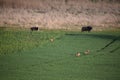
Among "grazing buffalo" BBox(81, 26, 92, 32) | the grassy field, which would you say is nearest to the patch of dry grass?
"grazing buffalo" BBox(81, 26, 92, 32)

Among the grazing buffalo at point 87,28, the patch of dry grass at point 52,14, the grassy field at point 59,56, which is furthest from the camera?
the grazing buffalo at point 87,28

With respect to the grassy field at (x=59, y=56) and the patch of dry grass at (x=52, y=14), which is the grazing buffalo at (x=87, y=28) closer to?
the patch of dry grass at (x=52, y=14)

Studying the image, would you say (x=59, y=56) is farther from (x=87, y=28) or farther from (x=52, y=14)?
(x=52, y=14)

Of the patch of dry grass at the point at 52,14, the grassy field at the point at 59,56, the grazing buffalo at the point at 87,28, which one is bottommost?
the grassy field at the point at 59,56

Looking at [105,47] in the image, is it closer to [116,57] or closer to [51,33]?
[116,57]

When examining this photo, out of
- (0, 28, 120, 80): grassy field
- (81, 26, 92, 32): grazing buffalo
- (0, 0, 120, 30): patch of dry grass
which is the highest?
(0, 0, 120, 30): patch of dry grass

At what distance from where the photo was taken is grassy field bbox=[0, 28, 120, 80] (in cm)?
353

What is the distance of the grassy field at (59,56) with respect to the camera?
3.53m

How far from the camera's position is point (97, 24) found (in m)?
6.52

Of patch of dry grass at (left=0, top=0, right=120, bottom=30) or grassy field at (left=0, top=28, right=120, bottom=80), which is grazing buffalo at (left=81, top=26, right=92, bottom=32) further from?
grassy field at (left=0, top=28, right=120, bottom=80)

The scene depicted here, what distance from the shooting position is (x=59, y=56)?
4.32m

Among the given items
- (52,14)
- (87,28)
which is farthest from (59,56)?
(52,14)

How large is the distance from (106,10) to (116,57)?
5.83 feet

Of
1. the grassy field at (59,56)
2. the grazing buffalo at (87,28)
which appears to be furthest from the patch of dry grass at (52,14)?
the grassy field at (59,56)
